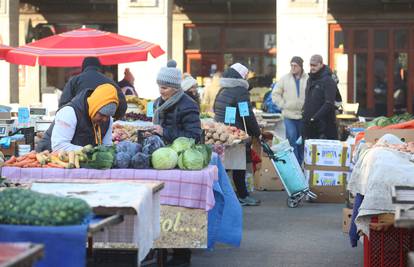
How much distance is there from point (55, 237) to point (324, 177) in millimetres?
8154

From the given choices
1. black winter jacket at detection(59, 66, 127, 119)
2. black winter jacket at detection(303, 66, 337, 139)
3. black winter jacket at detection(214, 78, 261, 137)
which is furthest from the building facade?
black winter jacket at detection(59, 66, 127, 119)

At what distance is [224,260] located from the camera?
8688mm

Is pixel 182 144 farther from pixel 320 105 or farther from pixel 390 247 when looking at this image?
pixel 320 105

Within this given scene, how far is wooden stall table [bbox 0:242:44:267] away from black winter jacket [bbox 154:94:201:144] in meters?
4.40

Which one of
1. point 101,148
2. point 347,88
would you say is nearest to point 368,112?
point 347,88

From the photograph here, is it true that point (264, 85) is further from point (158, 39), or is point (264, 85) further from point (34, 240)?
point (34, 240)

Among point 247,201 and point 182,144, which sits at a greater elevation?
point 182,144

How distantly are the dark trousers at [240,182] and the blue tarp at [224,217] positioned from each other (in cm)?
364

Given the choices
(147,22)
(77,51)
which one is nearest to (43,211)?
(77,51)

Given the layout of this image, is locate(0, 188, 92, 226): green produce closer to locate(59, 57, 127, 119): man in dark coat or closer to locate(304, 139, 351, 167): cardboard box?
locate(59, 57, 127, 119): man in dark coat

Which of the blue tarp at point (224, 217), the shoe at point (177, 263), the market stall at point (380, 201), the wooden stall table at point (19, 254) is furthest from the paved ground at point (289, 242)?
the wooden stall table at point (19, 254)

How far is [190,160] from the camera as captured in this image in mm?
Answer: 7344

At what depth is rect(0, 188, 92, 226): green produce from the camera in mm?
4887

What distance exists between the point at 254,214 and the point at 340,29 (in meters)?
13.2
